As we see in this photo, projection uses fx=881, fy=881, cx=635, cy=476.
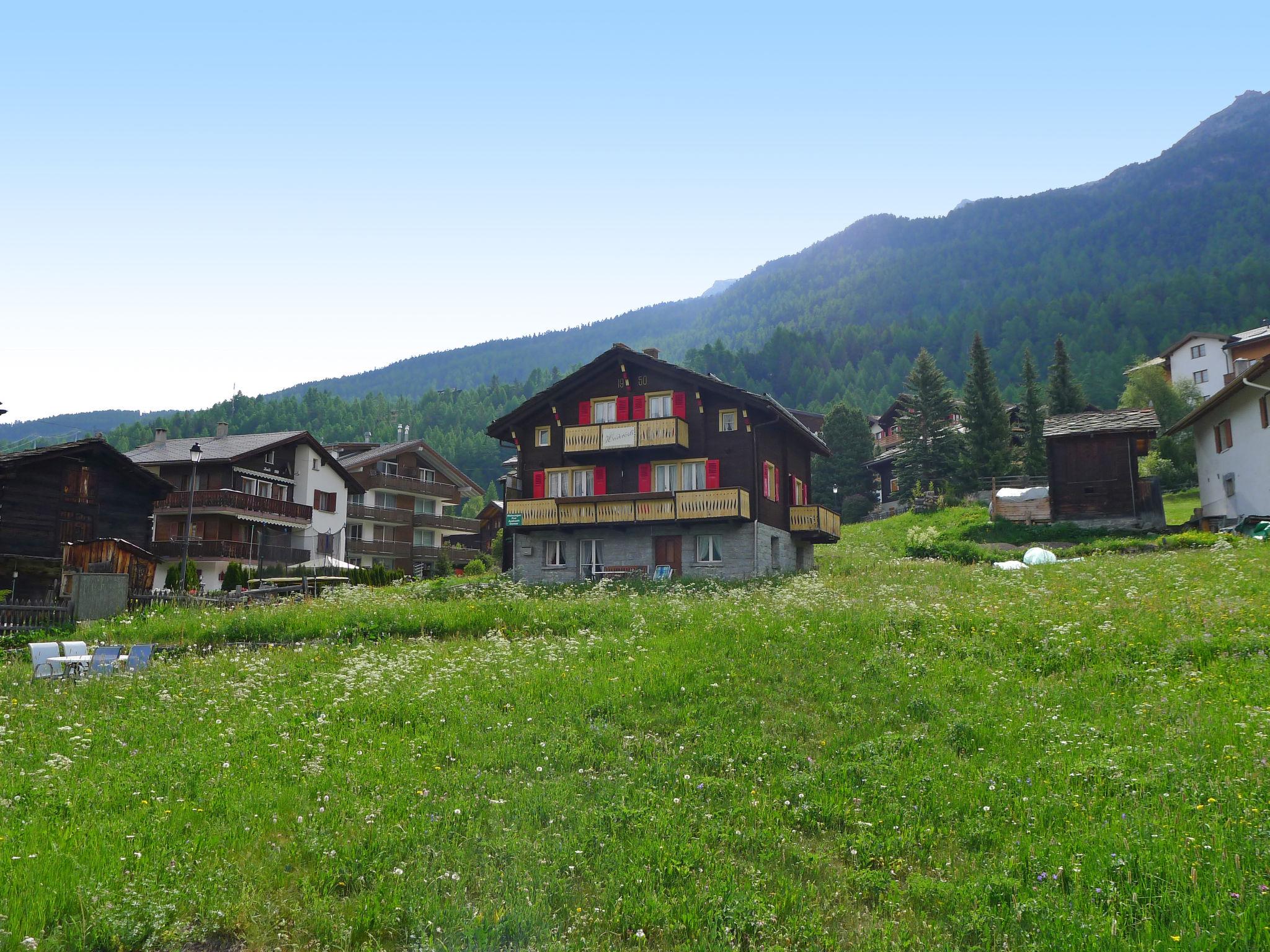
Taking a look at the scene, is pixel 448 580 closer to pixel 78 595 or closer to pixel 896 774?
pixel 78 595

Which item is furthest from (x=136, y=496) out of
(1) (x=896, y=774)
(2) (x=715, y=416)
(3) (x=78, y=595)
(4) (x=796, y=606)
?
(1) (x=896, y=774)

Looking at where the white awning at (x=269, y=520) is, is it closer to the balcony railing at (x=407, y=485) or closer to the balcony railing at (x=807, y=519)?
the balcony railing at (x=407, y=485)

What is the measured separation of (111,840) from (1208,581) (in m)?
24.6

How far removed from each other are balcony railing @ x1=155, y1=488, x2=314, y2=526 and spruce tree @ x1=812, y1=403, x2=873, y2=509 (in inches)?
1793

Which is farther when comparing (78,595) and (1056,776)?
(78,595)

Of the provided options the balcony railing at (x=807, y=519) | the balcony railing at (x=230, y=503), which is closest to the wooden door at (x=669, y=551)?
the balcony railing at (x=807, y=519)

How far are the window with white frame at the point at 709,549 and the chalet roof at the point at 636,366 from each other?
20.2ft

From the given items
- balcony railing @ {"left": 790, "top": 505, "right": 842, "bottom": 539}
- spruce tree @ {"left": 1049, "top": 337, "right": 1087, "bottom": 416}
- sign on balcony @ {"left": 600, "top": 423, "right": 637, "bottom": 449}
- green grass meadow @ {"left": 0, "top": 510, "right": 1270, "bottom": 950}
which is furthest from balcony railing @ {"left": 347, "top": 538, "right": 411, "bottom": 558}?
spruce tree @ {"left": 1049, "top": 337, "right": 1087, "bottom": 416}

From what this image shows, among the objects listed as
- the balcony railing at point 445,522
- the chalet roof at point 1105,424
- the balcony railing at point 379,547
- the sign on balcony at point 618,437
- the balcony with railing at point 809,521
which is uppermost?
the chalet roof at point 1105,424

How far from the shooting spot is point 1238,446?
130 ft

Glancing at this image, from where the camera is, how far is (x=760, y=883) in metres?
8.57

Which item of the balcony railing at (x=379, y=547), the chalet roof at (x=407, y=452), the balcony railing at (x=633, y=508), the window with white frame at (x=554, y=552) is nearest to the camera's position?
the balcony railing at (x=633, y=508)

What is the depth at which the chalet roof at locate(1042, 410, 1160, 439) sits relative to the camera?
45719mm

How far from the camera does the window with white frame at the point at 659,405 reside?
39844 mm
